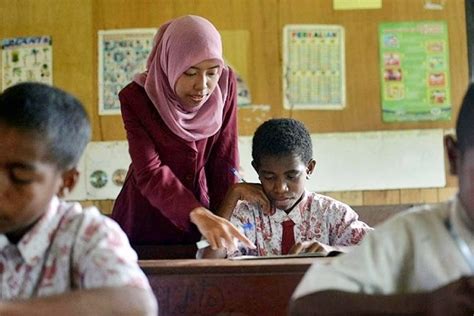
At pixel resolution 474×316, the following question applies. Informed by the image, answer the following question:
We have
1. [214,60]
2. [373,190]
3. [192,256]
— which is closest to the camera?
[192,256]

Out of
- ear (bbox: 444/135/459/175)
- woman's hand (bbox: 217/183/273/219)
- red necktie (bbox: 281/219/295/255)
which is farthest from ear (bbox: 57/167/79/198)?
red necktie (bbox: 281/219/295/255)

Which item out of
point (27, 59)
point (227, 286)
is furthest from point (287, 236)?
point (27, 59)

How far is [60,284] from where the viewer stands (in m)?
1.12

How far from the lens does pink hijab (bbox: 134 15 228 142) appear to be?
241cm

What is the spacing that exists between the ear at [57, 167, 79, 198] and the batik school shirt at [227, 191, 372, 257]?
1.18 metres

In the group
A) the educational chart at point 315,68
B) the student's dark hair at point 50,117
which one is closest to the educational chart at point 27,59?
the educational chart at point 315,68

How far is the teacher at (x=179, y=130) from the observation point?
2.36 metres

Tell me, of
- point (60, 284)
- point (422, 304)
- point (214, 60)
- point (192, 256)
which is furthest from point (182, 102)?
A: point (422, 304)

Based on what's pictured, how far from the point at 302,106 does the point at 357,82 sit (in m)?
0.31

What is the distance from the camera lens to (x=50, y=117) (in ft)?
3.91

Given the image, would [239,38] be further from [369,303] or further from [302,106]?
[369,303]

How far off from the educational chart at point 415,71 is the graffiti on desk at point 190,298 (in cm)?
254

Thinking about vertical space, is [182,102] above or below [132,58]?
below

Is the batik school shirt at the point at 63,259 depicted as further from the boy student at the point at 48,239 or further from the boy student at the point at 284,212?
the boy student at the point at 284,212
